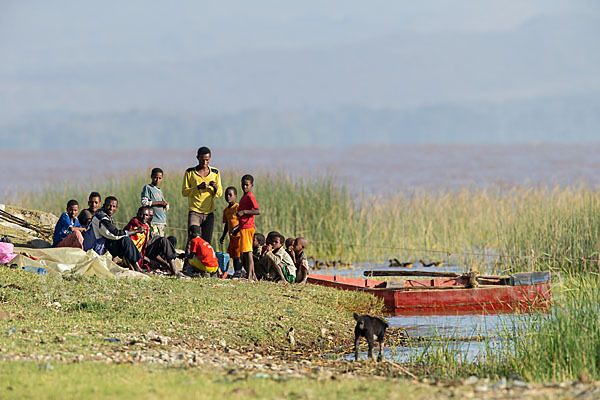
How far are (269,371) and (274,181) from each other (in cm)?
1399

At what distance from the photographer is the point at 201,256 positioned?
583 inches

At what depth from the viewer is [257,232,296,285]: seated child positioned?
14961 mm

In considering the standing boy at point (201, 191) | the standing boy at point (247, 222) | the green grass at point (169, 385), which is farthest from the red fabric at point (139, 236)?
the green grass at point (169, 385)

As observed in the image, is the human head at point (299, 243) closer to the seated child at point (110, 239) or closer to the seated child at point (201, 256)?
the seated child at point (201, 256)

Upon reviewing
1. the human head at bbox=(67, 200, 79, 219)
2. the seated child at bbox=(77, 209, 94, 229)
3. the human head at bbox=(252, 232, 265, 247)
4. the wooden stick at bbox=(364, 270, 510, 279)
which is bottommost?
the wooden stick at bbox=(364, 270, 510, 279)

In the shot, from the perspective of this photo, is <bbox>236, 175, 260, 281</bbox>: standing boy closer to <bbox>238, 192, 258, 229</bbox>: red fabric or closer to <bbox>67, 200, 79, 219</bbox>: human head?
<bbox>238, 192, 258, 229</bbox>: red fabric

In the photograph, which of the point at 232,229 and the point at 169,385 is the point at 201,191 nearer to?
the point at 232,229

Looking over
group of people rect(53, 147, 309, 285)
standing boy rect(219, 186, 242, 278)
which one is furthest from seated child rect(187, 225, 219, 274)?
standing boy rect(219, 186, 242, 278)

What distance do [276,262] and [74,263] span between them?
3440mm

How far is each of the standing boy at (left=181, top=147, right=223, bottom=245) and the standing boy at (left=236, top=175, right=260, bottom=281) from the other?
0.68 m

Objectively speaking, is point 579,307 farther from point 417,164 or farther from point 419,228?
point 417,164

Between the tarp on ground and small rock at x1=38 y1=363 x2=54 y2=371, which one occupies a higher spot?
the tarp on ground

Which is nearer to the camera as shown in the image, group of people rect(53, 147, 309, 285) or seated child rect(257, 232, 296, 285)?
group of people rect(53, 147, 309, 285)

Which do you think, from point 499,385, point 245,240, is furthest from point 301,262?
point 499,385
